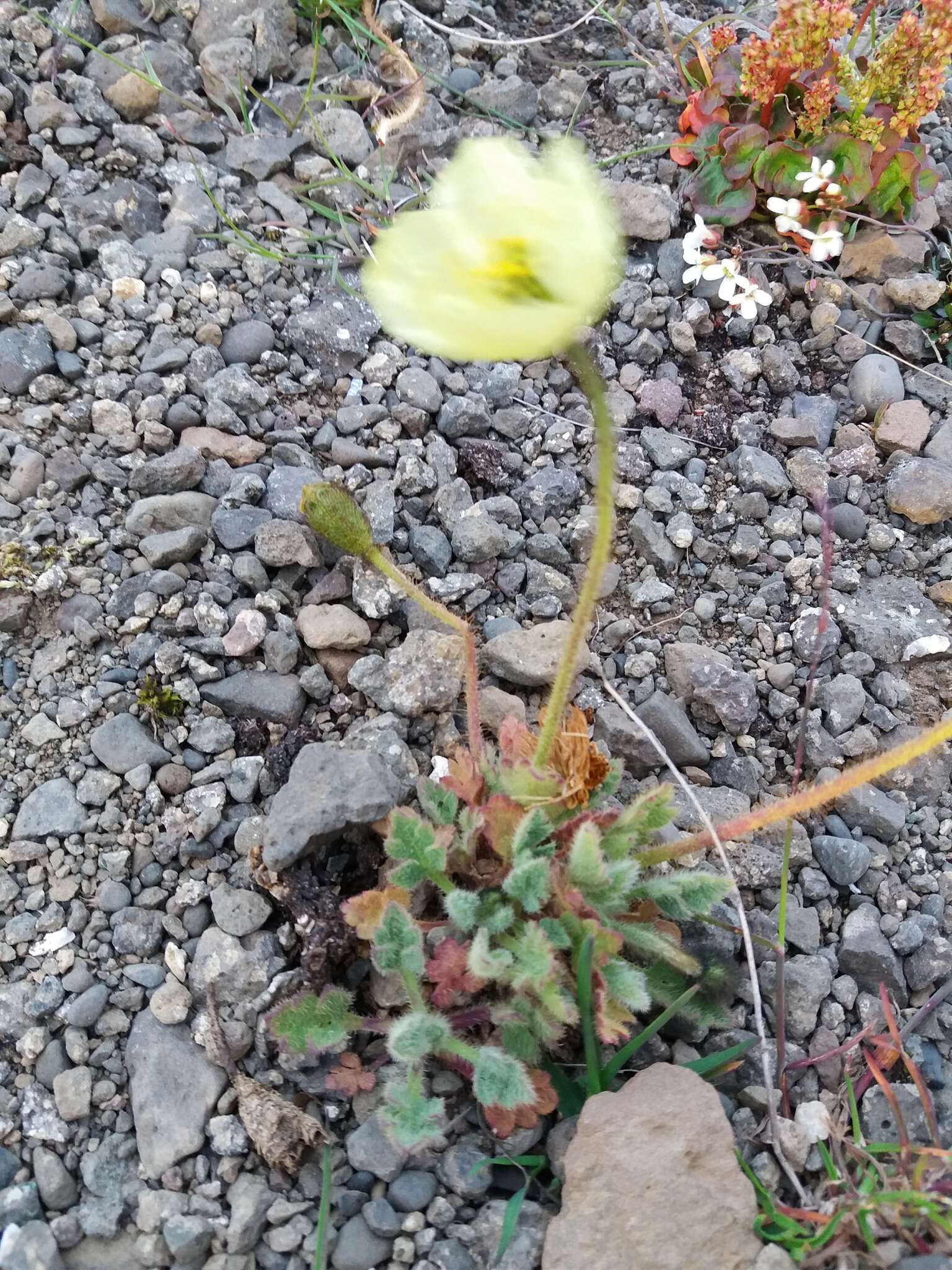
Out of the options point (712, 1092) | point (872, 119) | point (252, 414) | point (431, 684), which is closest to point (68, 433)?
point (252, 414)

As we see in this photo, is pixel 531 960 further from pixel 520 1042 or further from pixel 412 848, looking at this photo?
pixel 412 848

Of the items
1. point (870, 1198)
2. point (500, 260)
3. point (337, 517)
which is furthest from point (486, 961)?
point (500, 260)

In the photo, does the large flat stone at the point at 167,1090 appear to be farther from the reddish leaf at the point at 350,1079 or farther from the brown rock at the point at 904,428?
the brown rock at the point at 904,428

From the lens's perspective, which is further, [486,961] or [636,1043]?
[636,1043]

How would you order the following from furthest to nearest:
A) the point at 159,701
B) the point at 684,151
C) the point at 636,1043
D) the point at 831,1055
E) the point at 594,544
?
the point at 684,151 → the point at 159,701 → the point at 831,1055 → the point at 636,1043 → the point at 594,544

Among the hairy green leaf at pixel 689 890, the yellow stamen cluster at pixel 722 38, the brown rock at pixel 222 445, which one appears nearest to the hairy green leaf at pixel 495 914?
the hairy green leaf at pixel 689 890

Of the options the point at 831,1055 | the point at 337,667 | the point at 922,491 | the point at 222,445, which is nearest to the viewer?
the point at 831,1055
